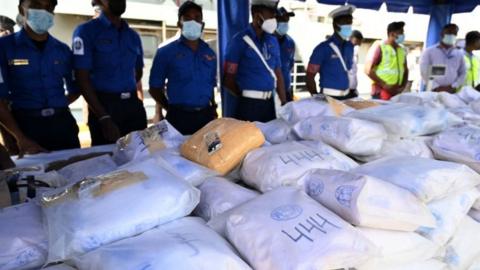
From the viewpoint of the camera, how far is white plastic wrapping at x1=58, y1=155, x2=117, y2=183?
50.4 inches

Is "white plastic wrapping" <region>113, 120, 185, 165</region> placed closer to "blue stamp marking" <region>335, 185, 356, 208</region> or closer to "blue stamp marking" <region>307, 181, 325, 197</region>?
"blue stamp marking" <region>307, 181, 325, 197</region>

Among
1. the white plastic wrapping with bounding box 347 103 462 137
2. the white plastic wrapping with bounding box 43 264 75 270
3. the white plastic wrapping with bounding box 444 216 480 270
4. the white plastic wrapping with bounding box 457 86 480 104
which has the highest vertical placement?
the white plastic wrapping with bounding box 347 103 462 137

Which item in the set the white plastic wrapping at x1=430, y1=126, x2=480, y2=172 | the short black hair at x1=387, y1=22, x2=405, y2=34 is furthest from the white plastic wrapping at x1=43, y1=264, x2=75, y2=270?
the short black hair at x1=387, y1=22, x2=405, y2=34

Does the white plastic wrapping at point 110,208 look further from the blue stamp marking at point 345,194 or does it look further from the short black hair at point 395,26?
the short black hair at point 395,26

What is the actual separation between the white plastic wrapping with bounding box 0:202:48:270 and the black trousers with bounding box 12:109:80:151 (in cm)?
121

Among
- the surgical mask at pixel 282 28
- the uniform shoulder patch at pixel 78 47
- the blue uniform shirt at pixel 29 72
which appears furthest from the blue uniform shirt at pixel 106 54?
the surgical mask at pixel 282 28

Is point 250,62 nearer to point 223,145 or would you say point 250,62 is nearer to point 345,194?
point 223,145

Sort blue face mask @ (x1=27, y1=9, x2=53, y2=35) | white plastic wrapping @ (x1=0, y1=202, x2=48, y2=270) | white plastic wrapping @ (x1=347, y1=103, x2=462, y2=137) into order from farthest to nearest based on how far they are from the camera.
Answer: blue face mask @ (x1=27, y1=9, x2=53, y2=35) < white plastic wrapping @ (x1=347, y1=103, x2=462, y2=137) < white plastic wrapping @ (x1=0, y1=202, x2=48, y2=270)

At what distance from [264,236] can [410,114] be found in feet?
3.19

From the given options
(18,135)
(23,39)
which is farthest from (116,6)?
(18,135)

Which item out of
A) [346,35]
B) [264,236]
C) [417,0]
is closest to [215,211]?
[264,236]

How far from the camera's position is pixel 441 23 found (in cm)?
486

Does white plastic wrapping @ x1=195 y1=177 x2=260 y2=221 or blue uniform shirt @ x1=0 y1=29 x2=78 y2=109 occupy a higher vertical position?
blue uniform shirt @ x1=0 y1=29 x2=78 y2=109

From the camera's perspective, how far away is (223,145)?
121 cm
